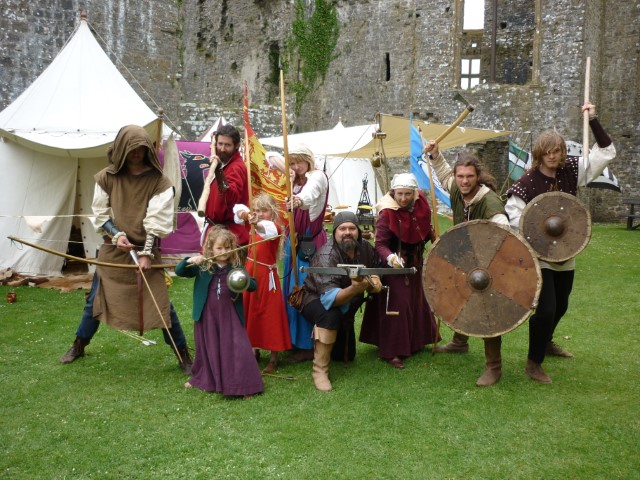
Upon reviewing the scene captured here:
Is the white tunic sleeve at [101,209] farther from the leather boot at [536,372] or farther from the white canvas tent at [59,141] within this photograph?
the white canvas tent at [59,141]

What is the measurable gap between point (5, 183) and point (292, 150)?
510cm

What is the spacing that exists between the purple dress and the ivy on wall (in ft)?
51.2

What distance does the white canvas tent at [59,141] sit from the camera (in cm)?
735

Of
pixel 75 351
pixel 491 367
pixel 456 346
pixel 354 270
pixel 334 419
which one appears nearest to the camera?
pixel 334 419

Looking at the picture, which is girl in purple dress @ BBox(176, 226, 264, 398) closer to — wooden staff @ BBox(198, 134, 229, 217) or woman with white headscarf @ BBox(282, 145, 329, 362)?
wooden staff @ BBox(198, 134, 229, 217)

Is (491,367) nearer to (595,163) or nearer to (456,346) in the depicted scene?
(456,346)

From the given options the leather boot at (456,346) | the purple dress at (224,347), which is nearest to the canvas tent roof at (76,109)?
the purple dress at (224,347)

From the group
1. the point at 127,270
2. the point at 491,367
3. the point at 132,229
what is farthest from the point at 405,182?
the point at 127,270

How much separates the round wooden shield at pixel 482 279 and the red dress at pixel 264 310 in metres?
1.09

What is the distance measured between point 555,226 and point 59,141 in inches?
229

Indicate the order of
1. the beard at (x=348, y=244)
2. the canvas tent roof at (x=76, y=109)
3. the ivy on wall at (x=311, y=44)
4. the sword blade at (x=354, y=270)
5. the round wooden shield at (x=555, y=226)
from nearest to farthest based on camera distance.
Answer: the sword blade at (x=354, y=270), the round wooden shield at (x=555, y=226), the beard at (x=348, y=244), the canvas tent roof at (x=76, y=109), the ivy on wall at (x=311, y=44)

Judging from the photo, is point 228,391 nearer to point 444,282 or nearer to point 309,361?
point 309,361

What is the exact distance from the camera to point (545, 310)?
144 inches

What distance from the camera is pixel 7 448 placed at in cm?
298
